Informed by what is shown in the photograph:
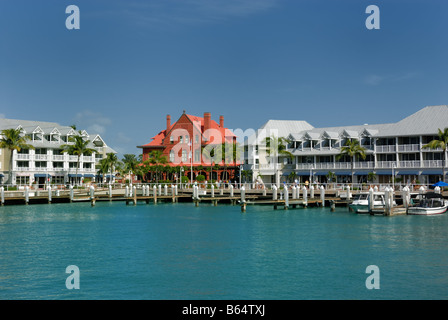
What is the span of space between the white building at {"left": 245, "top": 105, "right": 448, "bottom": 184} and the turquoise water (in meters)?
30.9

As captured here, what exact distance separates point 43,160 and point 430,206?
71282 millimetres

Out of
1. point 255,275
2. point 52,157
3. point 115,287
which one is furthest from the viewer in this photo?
point 52,157

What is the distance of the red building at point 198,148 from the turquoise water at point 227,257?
5535 cm

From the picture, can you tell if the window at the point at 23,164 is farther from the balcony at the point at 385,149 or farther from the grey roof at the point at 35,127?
the balcony at the point at 385,149

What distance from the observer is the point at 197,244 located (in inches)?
1332

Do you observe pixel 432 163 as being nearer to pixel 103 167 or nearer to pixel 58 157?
pixel 103 167

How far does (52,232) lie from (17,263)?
12463 millimetres

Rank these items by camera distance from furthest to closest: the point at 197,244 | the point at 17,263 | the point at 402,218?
1. the point at 402,218
2. the point at 197,244
3. the point at 17,263

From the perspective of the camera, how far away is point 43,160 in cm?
9669

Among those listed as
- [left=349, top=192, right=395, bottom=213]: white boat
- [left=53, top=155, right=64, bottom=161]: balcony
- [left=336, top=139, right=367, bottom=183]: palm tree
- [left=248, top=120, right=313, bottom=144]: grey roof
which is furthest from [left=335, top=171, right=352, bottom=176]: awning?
[left=53, top=155, right=64, bottom=161]: balcony

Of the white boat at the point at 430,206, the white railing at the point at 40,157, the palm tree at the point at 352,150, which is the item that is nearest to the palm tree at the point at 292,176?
the palm tree at the point at 352,150

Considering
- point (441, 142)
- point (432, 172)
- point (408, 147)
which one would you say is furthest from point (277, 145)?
point (441, 142)
